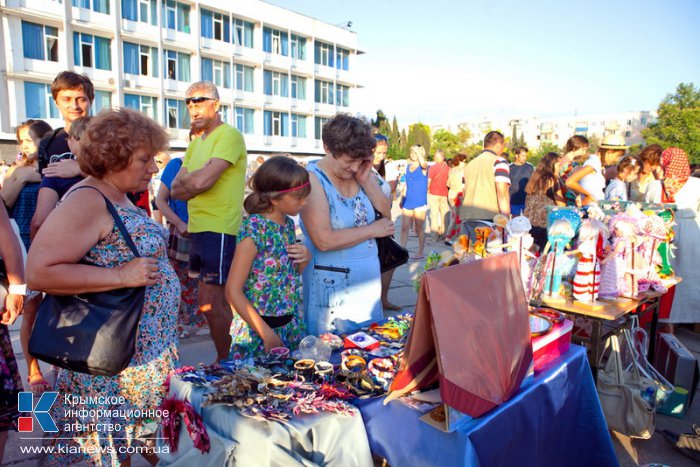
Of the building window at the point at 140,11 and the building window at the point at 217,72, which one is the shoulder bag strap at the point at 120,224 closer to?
the building window at the point at 140,11

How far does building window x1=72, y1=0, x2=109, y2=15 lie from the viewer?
26.5m

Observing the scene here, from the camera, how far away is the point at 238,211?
3.40 m

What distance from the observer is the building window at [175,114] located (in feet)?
102

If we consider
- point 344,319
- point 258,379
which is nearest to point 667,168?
point 344,319

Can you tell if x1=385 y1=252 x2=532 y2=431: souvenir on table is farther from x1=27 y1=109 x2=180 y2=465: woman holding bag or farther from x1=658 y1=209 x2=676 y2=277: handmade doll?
x1=658 y1=209 x2=676 y2=277: handmade doll

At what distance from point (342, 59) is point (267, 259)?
44.0 metres

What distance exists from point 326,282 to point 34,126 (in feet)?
9.39

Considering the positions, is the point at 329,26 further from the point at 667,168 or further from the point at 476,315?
the point at 476,315

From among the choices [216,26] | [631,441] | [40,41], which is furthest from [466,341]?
[216,26]

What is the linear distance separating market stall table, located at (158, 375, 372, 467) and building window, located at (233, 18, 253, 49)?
37416mm

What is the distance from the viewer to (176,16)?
31.4m

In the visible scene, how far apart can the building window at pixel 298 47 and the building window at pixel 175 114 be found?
1184 cm

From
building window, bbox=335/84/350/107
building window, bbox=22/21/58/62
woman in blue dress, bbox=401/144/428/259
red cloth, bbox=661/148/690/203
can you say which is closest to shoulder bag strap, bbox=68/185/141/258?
red cloth, bbox=661/148/690/203

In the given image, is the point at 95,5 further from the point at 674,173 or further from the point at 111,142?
the point at 111,142
